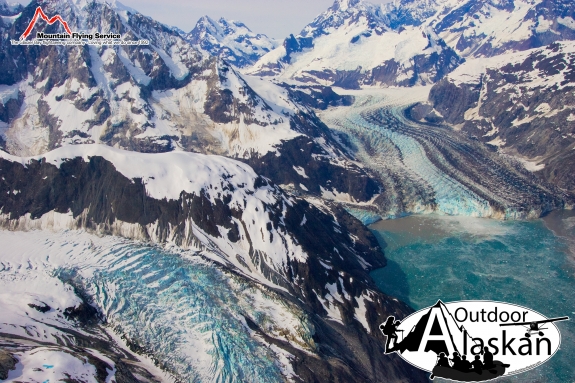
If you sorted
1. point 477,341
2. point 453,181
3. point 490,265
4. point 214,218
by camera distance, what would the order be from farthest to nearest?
point 453,181
point 490,265
point 214,218
point 477,341

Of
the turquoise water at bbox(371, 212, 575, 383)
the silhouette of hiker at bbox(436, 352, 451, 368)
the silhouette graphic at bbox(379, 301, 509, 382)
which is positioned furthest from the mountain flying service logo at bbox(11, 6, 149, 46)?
the silhouette of hiker at bbox(436, 352, 451, 368)

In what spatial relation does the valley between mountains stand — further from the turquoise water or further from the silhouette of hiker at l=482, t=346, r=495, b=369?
the silhouette of hiker at l=482, t=346, r=495, b=369

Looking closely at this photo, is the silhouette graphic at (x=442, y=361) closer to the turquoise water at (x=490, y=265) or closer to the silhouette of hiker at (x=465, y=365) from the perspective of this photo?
the silhouette of hiker at (x=465, y=365)

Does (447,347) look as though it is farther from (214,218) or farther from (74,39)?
(74,39)

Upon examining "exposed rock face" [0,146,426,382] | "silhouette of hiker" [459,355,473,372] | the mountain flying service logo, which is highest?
the mountain flying service logo

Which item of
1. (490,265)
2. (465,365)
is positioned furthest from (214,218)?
(490,265)

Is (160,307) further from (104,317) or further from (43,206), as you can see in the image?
(43,206)
